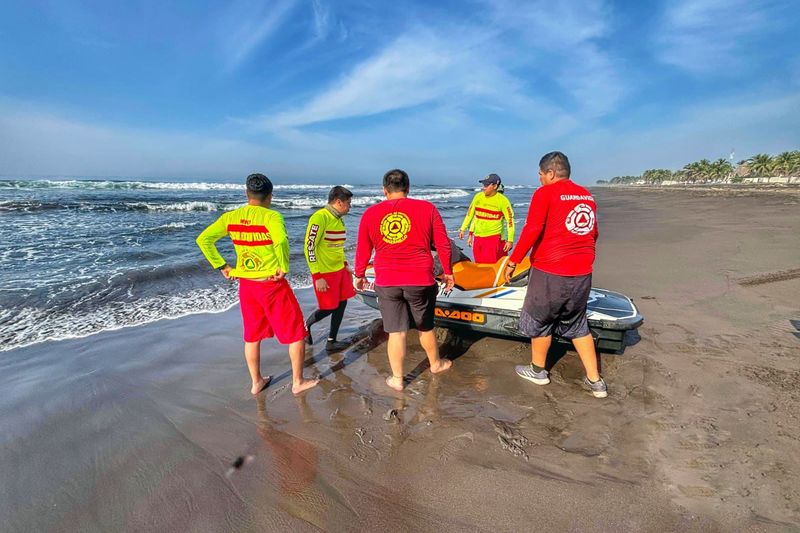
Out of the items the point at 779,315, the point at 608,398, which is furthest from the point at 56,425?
the point at 779,315

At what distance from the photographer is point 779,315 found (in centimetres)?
468

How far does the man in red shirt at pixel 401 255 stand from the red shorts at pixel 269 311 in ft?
2.28

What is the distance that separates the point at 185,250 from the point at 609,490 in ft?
37.0

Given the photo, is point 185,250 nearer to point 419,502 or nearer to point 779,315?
point 419,502

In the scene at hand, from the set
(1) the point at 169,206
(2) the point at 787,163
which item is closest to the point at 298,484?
(1) the point at 169,206

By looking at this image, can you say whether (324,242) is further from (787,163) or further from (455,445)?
(787,163)

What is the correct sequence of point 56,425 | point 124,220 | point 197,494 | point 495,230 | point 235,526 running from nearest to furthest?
point 235,526 → point 197,494 → point 56,425 → point 495,230 → point 124,220

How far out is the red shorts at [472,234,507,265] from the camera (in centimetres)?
627

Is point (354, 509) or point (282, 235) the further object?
point (282, 235)

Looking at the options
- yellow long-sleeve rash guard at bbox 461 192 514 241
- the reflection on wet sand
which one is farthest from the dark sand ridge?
yellow long-sleeve rash guard at bbox 461 192 514 241

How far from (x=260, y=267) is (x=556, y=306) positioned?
2.56m

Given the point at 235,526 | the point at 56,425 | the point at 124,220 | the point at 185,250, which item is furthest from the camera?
the point at 124,220

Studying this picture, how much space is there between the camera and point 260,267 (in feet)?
10.1

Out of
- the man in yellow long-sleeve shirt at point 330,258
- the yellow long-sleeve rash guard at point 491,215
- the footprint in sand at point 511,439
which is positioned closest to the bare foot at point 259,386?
the man in yellow long-sleeve shirt at point 330,258
